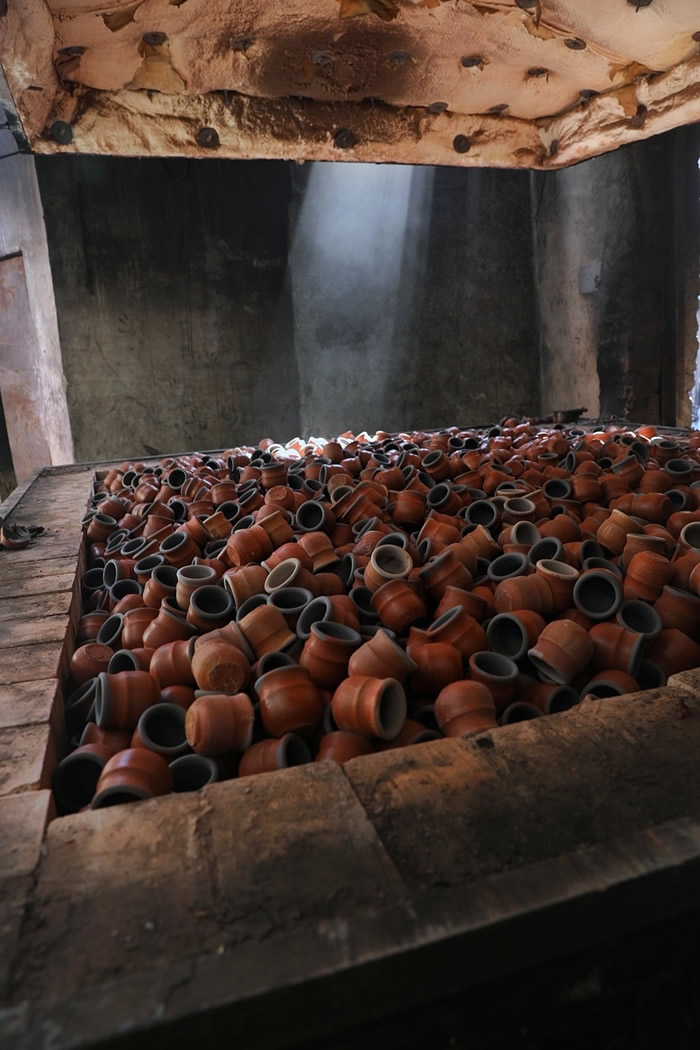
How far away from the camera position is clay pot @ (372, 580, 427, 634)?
2059 mm

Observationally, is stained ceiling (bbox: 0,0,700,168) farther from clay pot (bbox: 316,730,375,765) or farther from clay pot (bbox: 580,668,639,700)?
clay pot (bbox: 580,668,639,700)

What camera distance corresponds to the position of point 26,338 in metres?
9.27

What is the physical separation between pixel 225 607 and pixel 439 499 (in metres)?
1.31

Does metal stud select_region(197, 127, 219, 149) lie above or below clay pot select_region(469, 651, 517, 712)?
above

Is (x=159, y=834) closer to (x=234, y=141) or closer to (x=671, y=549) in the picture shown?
(x=671, y=549)

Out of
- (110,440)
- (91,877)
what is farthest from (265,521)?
(110,440)

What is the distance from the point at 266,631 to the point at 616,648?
0.99m

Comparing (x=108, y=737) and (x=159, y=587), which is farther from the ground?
(x=159, y=587)

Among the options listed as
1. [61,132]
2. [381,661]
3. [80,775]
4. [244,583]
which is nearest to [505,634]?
[381,661]

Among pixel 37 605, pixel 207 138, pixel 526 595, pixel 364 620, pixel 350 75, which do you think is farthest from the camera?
pixel 207 138

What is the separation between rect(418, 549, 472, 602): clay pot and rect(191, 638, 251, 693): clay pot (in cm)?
70

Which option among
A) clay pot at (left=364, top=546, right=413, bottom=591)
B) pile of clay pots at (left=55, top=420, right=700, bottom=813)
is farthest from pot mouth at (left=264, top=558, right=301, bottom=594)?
clay pot at (left=364, top=546, right=413, bottom=591)

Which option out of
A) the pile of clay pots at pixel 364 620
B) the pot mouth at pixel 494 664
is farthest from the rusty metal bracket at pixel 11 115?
the pot mouth at pixel 494 664

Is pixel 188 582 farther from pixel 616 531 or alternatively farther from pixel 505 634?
pixel 616 531
